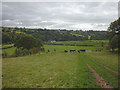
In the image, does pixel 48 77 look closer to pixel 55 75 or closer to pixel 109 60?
pixel 55 75

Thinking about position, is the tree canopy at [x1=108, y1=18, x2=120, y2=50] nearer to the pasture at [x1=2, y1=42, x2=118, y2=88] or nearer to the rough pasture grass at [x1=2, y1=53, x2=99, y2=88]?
the pasture at [x1=2, y1=42, x2=118, y2=88]

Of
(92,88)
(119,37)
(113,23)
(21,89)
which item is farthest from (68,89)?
(113,23)

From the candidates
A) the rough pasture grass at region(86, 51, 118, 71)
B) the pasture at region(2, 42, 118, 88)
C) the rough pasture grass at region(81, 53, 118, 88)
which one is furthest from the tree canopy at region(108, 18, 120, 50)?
the rough pasture grass at region(81, 53, 118, 88)

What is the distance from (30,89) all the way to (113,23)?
2342 inches

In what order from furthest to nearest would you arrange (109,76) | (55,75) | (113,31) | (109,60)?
(113,31), (109,60), (55,75), (109,76)

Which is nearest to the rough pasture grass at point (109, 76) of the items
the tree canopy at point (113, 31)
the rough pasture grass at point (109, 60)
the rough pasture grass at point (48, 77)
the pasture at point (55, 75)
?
the pasture at point (55, 75)

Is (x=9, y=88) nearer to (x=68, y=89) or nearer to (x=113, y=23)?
(x=68, y=89)

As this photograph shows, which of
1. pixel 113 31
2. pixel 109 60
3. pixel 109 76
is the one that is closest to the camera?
pixel 109 76

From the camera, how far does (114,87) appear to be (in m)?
10.5

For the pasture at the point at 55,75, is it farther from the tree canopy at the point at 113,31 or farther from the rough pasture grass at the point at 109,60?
the tree canopy at the point at 113,31

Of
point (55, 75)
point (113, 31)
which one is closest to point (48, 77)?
point (55, 75)

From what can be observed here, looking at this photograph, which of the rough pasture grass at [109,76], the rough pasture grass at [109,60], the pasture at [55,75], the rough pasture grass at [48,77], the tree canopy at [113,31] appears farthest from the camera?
the tree canopy at [113,31]

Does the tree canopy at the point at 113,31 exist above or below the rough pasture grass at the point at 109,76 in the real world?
above

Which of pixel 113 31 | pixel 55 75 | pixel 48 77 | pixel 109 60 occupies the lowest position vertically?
pixel 109 60
